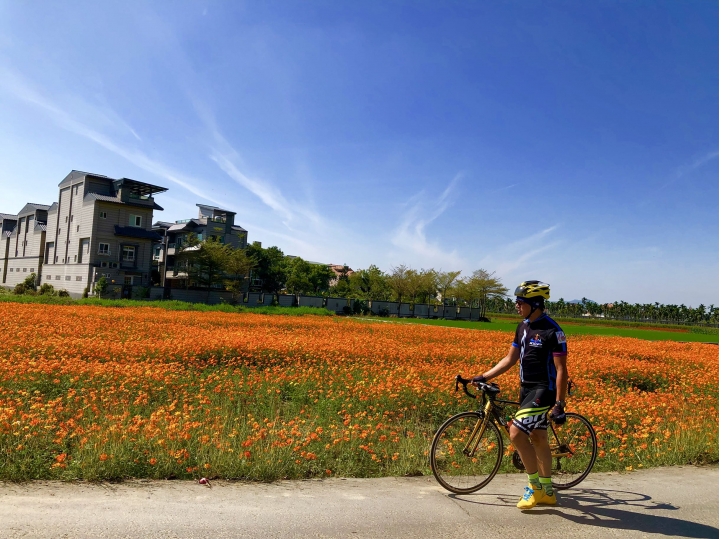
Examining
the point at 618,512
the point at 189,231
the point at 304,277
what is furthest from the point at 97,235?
the point at 618,512

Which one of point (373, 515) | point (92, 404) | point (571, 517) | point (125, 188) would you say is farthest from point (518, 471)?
point (125, 188)

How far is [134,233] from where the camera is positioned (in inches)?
2226

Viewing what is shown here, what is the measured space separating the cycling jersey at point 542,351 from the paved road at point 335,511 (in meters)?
1.24

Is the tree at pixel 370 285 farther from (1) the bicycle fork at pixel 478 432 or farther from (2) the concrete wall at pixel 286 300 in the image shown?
(1) the bicycle fork at pixel 478 432

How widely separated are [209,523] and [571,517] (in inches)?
129

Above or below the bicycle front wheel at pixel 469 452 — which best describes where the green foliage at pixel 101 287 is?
above

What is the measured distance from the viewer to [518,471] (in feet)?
20.3

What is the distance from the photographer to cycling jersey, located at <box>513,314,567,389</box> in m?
4.94

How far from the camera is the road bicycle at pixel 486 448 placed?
530 cm

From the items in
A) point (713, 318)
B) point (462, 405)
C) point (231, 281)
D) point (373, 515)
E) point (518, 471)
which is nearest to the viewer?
point (373, 515)

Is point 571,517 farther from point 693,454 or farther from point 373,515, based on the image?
point 693,454

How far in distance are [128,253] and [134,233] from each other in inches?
99.0

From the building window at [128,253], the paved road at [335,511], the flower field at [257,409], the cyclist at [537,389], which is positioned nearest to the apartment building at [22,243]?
the building window at [128,253]

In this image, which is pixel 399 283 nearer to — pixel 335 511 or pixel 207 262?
pixel 207 262
